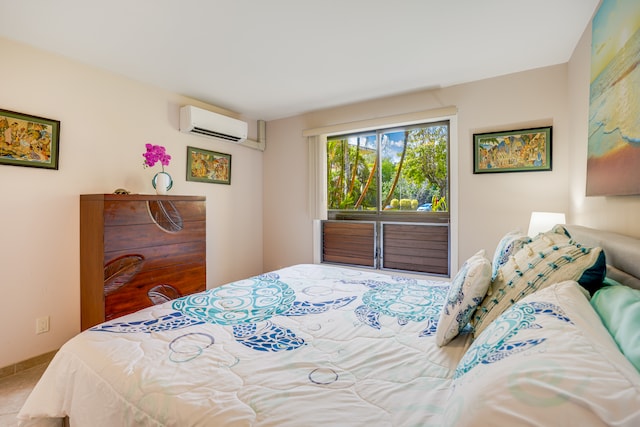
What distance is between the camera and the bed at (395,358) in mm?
541

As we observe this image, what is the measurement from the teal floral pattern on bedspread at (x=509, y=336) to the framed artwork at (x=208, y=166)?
10.6 feet

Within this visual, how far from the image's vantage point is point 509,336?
0.73 m

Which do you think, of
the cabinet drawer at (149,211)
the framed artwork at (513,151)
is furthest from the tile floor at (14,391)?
the framed artwork at (513,151)

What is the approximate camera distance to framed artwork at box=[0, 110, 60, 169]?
84.0 inches

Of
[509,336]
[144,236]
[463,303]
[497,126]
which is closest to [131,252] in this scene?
[144,236]

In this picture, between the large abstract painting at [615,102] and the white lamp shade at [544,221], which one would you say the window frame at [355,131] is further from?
the large abstract painting at [615,102]

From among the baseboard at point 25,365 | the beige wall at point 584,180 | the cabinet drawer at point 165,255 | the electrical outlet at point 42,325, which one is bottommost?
the baseboard at point 25,365

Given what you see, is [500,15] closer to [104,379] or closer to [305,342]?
[305,342]

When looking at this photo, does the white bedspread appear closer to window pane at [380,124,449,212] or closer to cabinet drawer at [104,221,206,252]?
cabinet drawer at [104,221,206,252]

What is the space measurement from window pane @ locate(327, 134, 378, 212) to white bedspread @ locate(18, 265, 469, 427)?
2.09 meters

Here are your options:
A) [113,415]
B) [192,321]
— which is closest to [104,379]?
[113,415]

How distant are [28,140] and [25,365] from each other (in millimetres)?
1664

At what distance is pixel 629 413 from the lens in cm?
45

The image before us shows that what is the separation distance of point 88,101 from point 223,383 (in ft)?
9.07
